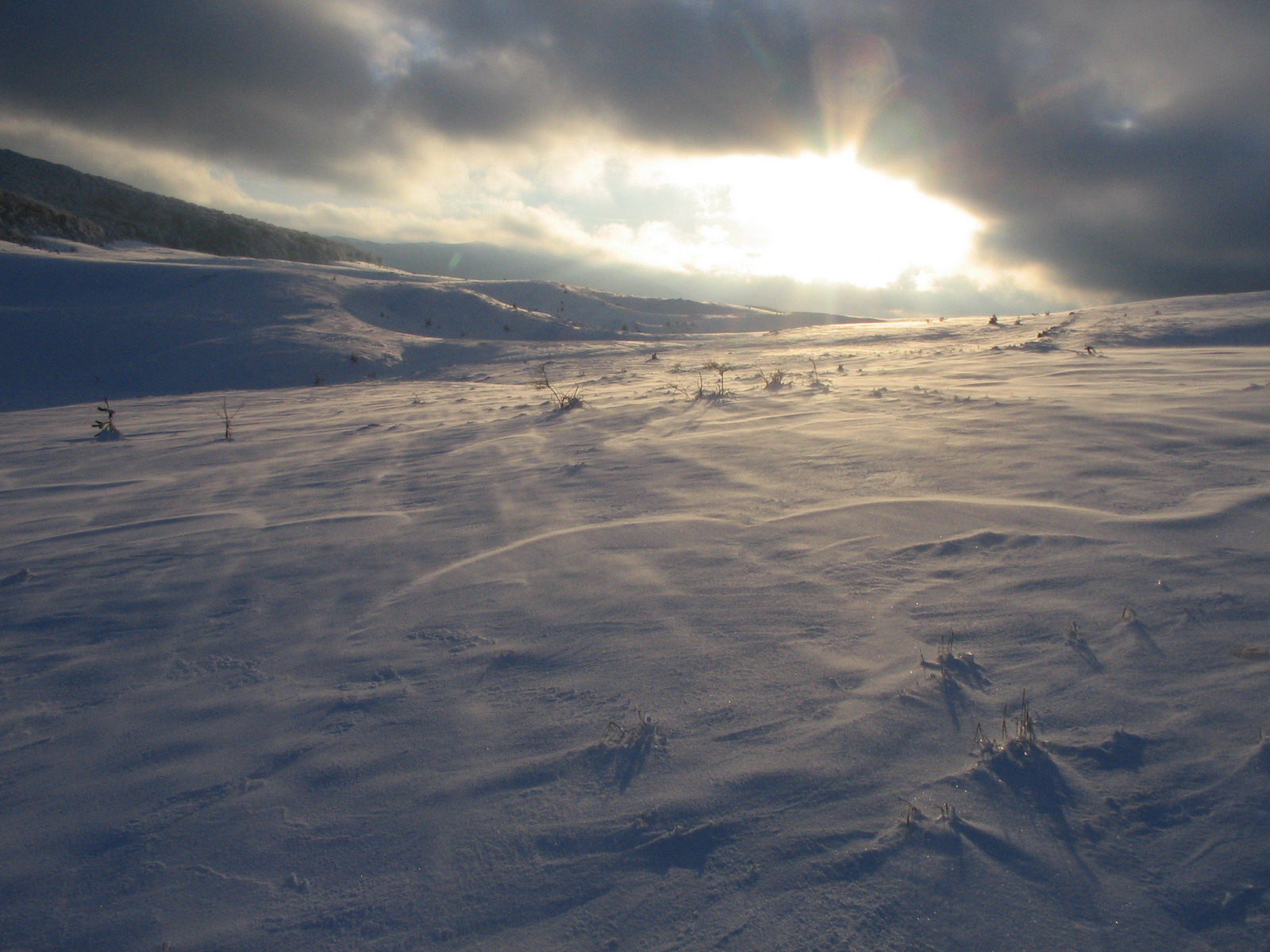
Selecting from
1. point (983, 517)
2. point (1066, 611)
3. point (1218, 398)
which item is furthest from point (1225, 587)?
point (1218, 398)

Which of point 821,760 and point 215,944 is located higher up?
point 821,760

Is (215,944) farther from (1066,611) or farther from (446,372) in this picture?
(446,372)

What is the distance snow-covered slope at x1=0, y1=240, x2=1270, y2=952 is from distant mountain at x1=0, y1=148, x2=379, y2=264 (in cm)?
2587

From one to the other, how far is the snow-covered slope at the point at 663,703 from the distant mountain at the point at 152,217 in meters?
25.9

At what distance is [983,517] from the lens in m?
2.57

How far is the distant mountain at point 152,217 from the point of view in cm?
2572

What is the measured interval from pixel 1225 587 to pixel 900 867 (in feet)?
4.90

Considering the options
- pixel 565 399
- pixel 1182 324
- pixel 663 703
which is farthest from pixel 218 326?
pixel 1182 324

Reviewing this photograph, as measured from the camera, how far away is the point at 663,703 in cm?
167

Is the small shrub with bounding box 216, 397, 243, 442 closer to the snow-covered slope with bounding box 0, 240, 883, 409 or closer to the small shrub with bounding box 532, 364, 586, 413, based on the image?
the small shrub with bounding box 532, 364, 586, 413

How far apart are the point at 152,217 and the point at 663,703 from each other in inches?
1344

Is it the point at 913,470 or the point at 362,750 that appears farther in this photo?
the point at 913,470

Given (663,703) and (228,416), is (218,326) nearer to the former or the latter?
(228,416)

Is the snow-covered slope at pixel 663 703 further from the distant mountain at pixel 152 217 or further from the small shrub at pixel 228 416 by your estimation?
the distant mountain at pixel 152 217
